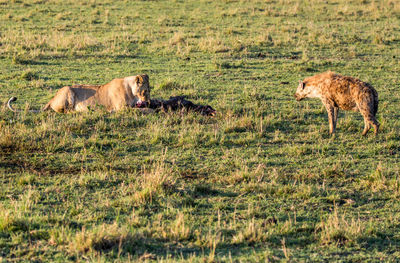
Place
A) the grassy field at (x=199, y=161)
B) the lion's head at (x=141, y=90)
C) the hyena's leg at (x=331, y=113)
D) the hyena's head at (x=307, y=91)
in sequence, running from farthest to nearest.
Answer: the lion's head at (x=141, y=90)
the hyena's head at (x=307, y=91)
the hyena's leg at (x=331, y=113)
the grassy field at (x=199, y=161)

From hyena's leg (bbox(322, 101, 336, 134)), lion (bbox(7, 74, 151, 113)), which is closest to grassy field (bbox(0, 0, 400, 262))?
hyena's leg (bbox(322, 101, 336, 134))

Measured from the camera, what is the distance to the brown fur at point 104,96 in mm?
10688

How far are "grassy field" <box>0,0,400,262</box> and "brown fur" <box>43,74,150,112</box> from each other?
360 millimetres

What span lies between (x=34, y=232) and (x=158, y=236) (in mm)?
1162

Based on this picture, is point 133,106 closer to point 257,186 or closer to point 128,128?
point 128,128

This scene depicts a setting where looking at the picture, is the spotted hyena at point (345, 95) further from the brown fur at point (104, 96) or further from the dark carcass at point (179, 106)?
the brown fur at point (104, 96)

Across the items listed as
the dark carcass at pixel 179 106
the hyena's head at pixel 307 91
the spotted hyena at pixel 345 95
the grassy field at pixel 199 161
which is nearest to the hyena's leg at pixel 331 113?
the spotted hyena at pixel 345 95

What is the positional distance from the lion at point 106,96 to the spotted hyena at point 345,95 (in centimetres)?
300

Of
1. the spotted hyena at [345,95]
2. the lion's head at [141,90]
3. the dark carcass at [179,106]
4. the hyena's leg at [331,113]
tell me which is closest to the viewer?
the spotted hyena at [345,95]

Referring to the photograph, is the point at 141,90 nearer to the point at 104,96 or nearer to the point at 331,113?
the point at 104,96

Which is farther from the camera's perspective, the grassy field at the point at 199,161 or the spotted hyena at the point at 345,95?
the spotted hyena at the point at 345,95

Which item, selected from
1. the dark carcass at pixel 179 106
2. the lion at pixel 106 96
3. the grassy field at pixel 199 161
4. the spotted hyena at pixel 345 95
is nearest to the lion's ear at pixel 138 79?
the lion at pixel 106 96

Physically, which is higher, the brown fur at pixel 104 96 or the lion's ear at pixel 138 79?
the lion's ear at pixel 138 79

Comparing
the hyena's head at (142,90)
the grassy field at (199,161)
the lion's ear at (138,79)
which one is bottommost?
the grassy field at (199,161)
